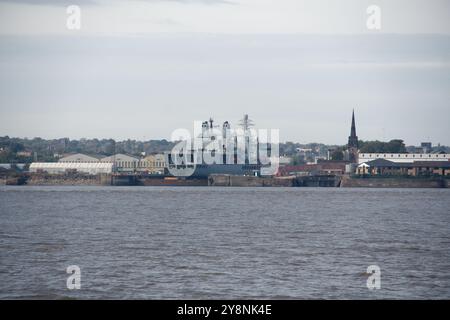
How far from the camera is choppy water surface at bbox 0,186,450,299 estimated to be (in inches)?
738

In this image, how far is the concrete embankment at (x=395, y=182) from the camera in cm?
11419

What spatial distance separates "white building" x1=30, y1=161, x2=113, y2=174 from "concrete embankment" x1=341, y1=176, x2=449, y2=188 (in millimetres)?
37752

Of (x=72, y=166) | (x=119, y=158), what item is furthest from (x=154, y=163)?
(x=72, y=166)

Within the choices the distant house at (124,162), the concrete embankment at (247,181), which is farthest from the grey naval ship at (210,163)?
the distant house at (124,162)

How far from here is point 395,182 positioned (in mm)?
114625

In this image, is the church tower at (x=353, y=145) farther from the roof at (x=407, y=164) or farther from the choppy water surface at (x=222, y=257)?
the choppy water surface at (x=222, y=257)

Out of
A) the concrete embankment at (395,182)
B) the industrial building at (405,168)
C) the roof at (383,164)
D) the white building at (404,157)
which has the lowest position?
the concrete embankment at (395,182)

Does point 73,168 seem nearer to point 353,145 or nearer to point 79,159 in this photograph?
point 79,159

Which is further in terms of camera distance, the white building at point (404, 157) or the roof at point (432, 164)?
the white building at point (404, 157)

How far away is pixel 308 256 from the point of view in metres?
24.6

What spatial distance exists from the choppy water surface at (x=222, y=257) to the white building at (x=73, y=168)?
92.8 metres

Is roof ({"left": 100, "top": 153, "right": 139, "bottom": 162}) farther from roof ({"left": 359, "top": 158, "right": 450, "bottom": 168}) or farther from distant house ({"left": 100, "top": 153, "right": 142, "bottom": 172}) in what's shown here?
roof ({"left": 359, "top": 158, "right": 450, "bottom": 168})
